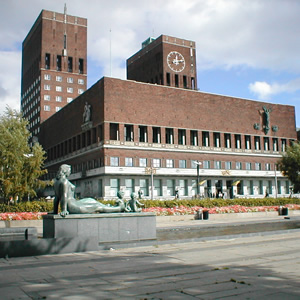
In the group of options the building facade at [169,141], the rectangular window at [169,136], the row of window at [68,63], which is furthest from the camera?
the row of window at [68,63]

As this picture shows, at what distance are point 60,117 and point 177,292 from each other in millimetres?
79717

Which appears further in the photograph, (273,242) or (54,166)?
(54,166)

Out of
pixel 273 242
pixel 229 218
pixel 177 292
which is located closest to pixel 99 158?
pixel 229 218

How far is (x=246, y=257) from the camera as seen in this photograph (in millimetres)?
12523

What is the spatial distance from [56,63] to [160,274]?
105 metres

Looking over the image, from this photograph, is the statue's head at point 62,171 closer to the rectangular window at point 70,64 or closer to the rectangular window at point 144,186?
the rectangular window at point 144,186

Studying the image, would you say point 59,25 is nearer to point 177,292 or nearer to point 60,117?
point 60,117

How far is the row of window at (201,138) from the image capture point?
64625 mm

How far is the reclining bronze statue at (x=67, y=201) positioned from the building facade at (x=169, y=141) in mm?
40817

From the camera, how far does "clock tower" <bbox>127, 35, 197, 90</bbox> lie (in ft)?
311

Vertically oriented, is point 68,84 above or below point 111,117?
above

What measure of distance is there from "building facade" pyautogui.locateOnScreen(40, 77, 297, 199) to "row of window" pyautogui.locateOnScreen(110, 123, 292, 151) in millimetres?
166

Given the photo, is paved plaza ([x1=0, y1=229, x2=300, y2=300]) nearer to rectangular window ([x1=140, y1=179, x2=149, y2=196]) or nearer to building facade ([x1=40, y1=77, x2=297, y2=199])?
building facade ([x1=40, y1=77, x2=297, y2=199])

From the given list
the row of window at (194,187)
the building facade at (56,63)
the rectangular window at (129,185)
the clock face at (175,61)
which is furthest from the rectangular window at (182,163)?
the building facade at (56,63)
